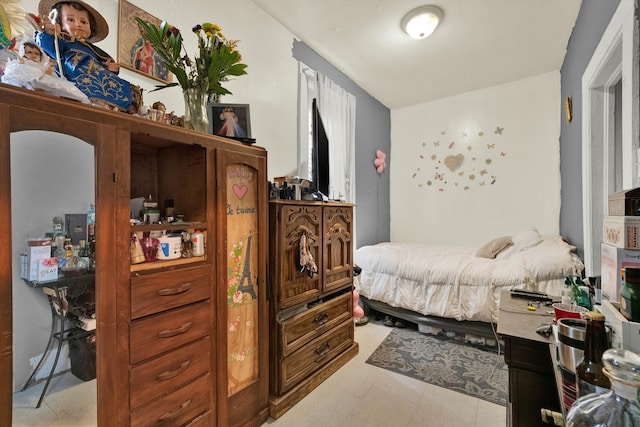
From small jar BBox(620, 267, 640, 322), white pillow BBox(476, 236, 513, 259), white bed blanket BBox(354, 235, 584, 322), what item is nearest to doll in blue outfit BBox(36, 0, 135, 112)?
small jar BBox(620, 267, 640, 322)

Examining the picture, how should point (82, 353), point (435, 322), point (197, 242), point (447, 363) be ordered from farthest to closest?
point (435, 322) → point (447, 363) → point (197, 242) → point (82, 353)

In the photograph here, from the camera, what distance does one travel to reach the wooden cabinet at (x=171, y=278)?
0.92 meters

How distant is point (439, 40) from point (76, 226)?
10.3ft

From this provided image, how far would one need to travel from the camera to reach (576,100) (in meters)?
2.46

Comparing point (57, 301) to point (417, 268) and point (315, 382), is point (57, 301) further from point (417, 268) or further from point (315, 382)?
point (417, 268)

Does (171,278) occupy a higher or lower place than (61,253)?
lower

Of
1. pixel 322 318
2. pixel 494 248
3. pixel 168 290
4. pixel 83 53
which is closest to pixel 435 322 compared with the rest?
pixel 494 248

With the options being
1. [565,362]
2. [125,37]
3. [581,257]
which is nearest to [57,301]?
[125,37]

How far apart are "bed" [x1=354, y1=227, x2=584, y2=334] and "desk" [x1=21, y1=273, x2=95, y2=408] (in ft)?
8.04

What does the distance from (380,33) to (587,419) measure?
292cm

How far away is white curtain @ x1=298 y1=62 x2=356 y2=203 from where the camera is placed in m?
2.72

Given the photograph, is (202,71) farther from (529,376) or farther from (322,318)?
(529,376)

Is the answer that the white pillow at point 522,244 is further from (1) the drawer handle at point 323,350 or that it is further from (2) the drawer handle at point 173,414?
(2) the drawer handle at point 173,414

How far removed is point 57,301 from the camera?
3.04 ft
